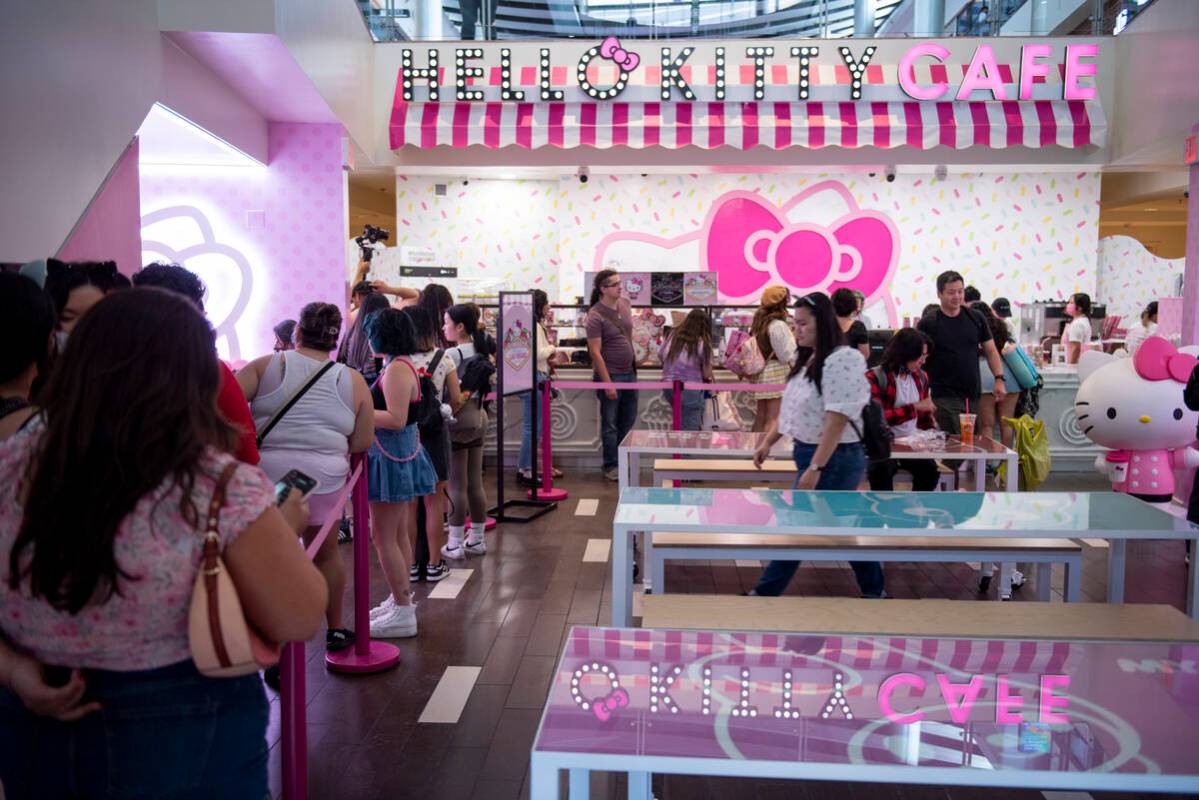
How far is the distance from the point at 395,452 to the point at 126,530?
9.68 ft

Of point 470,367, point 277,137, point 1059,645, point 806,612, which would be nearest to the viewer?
point 1059,645

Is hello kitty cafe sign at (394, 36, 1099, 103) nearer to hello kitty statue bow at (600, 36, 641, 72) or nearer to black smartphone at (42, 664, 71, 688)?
hello kitty statue bow at (600, 36, 641, 72)

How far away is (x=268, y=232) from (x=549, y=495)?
305cm

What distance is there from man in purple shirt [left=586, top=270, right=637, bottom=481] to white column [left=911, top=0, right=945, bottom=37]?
474 centimetres

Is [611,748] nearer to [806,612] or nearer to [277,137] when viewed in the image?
[806,612]

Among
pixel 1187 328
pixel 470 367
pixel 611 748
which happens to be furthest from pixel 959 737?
pixel 1187 328

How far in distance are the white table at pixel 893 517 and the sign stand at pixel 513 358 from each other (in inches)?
114

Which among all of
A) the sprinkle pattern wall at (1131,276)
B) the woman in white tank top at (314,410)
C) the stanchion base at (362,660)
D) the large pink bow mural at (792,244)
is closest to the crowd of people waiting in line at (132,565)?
the woman in white tank top at (314,410)

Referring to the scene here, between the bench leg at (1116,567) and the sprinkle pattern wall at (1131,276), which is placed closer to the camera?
the bench leg at (1116,567)

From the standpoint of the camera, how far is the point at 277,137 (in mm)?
7914

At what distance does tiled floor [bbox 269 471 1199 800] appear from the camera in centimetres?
310

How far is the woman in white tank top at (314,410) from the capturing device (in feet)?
11.7

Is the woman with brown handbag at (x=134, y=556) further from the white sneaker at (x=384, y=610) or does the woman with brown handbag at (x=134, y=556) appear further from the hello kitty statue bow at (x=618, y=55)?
the hello kitty statue bow at (x=618, y=55)

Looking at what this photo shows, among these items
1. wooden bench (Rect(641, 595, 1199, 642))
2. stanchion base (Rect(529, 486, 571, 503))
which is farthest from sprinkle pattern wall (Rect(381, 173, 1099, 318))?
wooden bench (Rect(641, 595, 1199, 642))
